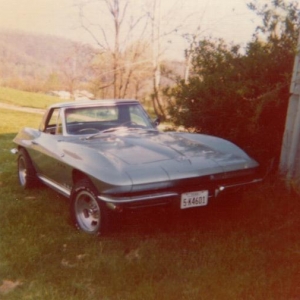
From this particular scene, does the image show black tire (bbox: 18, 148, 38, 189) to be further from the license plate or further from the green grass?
the green grass

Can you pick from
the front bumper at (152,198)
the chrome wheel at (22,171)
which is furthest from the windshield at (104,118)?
the front bumper at (152,198)

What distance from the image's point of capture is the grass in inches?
130

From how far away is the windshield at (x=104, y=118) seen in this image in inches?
223

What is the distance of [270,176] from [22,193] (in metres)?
3.55

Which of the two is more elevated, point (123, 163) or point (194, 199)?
point (123, 163)

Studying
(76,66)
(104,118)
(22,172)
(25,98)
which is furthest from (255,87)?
(25,98)

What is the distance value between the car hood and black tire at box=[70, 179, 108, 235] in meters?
0.40

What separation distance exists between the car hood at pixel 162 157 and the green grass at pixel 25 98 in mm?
26205

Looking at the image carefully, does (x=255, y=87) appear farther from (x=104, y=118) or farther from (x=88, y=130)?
(x=88, y=130)

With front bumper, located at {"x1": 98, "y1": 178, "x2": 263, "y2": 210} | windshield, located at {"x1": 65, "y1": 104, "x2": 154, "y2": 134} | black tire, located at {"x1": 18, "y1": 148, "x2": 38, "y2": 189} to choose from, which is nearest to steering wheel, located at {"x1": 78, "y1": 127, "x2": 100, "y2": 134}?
windshield, located at {"x1": 65, "y1": 104, "x2": 154, "y2": 134}

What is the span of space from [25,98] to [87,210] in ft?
96.5

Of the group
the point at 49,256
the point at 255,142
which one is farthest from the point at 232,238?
the point at 255,142

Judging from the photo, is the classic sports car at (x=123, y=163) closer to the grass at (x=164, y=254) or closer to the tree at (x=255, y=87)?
the grass at (x=164, y=254)

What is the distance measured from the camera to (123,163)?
417 centimetres
